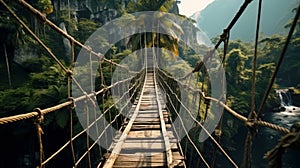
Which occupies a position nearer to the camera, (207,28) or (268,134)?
(268,134)

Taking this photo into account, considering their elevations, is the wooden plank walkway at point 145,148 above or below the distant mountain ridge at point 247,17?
below

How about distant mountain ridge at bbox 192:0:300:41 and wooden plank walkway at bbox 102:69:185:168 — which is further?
distant mountain ridge at bbox 192:0:300:41

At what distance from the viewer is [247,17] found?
8588 cm

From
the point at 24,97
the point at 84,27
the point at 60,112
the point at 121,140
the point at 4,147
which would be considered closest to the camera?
the point at 121,140

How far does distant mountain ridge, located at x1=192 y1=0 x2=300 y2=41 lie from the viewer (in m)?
68.0

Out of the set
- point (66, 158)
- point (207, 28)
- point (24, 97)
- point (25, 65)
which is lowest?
point (66, 158)

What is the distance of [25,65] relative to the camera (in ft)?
44.2

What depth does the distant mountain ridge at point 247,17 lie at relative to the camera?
6800 centimetres

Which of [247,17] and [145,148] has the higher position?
[247,17]

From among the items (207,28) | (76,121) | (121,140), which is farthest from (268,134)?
(207,28)

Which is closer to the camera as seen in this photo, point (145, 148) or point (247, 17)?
point (145, 148)

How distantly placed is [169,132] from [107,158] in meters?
0.91

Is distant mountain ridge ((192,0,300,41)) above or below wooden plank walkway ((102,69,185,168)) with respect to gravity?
above

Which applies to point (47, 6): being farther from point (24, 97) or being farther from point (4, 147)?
Answer: point (4, 147)
